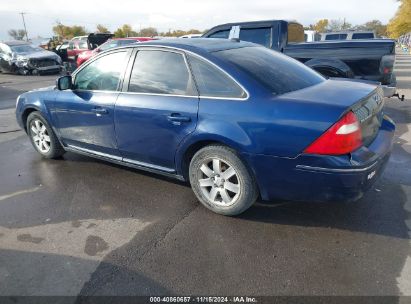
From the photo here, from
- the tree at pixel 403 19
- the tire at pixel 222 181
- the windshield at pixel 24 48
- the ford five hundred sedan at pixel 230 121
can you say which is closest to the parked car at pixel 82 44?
the windshield at pixel 24 48

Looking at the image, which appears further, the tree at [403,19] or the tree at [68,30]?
the tree at [68,30]

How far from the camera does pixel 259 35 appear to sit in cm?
823

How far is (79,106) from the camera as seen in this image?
4445 mm

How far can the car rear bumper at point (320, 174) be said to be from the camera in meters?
2.82

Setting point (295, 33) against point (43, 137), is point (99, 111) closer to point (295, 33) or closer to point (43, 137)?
point (43, 137)

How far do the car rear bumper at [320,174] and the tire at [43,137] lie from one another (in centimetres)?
327

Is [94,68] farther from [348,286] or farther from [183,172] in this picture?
[348,286]

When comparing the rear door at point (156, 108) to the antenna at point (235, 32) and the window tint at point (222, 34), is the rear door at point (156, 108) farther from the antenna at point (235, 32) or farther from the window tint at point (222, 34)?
the window tint at point (222, 34)

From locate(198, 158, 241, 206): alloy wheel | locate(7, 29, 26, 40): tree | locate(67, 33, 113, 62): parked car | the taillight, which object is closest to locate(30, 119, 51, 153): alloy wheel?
locate(198, 158, 241, 206): alloy wheel

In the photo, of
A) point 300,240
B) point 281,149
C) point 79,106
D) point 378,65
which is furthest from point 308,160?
point 378,65

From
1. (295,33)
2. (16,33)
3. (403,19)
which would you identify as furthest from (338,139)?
(16,33)

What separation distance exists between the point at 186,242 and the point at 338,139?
1.55 m

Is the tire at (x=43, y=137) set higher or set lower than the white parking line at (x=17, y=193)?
higher

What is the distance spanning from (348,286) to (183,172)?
1880mm
